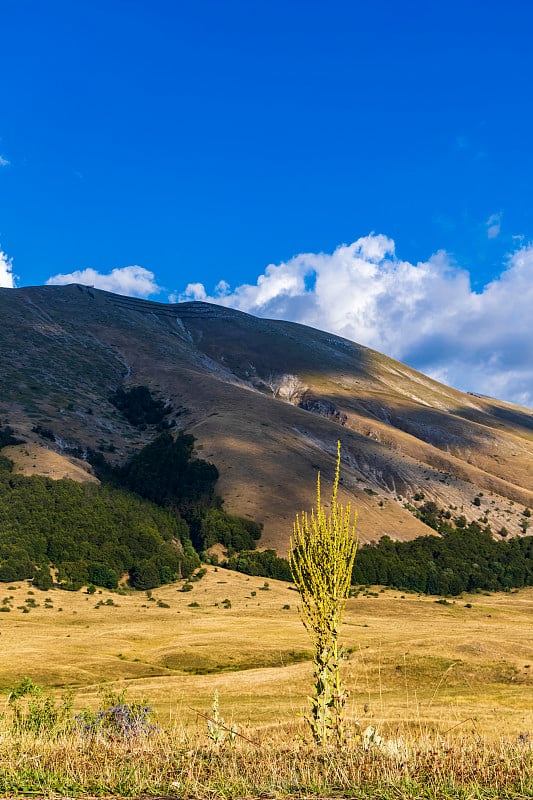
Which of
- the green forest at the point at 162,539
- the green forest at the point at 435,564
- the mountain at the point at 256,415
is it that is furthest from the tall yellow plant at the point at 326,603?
the mountain at the point at 256,415

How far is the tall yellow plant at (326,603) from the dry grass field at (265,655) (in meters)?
0.84

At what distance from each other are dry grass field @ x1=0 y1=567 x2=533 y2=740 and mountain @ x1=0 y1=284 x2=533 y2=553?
20.8m

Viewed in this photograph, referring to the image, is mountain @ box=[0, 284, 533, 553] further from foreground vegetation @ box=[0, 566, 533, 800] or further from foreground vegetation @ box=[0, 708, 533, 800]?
foreground vegetation @ box=[0, 708, 533, 800]

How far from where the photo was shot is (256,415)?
96.9 meters

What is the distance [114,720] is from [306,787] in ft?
19.6

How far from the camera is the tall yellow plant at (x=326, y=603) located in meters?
8.03

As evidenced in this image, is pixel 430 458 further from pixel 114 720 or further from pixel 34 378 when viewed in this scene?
pixel 114 720

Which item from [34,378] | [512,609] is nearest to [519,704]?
[512,609]

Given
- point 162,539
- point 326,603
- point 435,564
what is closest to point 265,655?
point 326,603

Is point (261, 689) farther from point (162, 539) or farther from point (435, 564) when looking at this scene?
point (435, 564)

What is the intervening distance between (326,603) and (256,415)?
88634 millimetres

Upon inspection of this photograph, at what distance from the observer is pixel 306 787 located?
652 cm

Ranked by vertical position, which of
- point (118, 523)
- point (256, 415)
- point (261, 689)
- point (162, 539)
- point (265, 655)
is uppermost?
point (256, 415)

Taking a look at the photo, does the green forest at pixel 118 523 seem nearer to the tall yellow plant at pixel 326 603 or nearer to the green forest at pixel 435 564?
the green forest at pixel 435 564
